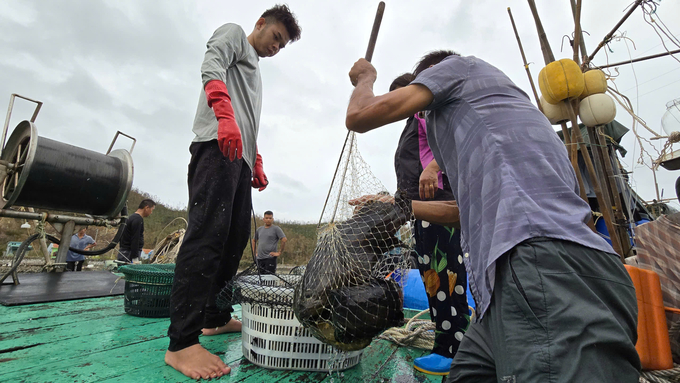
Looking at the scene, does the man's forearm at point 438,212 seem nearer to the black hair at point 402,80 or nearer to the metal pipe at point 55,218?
the black hair at point 402,80

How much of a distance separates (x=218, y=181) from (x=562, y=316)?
72.1 inches

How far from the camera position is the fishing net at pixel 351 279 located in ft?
4.31

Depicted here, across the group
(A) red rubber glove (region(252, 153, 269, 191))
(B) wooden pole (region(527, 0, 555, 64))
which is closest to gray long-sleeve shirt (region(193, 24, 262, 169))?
(A) red rubber glove (region(252, 153, 269, 191))

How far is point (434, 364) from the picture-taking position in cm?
187

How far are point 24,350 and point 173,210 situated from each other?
24233 millimetres

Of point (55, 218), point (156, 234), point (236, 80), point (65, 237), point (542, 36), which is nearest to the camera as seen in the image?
point (236, 80)

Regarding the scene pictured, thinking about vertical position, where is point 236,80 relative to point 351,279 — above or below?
above

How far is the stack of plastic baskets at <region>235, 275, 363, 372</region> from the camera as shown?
173cm

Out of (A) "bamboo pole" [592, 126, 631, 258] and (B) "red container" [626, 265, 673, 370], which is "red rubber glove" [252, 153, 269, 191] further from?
(A) "bamboo pole" [592, 126, 631, 258]

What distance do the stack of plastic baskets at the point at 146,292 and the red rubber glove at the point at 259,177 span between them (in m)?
1.04

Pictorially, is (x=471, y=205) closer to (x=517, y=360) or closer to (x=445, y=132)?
(x=445, y=132)

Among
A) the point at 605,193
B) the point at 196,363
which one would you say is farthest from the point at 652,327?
the point at 196,363

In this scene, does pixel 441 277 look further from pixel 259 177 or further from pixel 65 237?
pixel 65 237

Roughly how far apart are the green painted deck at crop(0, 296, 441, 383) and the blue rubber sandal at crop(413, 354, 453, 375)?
4 cm
